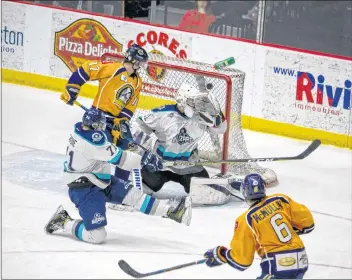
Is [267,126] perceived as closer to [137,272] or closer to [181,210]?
[181,210]

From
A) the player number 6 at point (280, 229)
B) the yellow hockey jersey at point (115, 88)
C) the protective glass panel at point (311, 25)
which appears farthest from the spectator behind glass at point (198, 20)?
the player number 6 at point (280, 229)

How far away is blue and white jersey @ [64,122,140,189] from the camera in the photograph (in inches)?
248

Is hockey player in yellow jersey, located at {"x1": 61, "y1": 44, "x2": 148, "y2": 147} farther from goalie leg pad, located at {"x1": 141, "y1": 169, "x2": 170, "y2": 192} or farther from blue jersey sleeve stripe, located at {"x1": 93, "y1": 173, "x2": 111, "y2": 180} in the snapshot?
blue jersey sleeve stripe, located at {"x1": 93, "y1": 173, "x2": 111, "y2": 180}

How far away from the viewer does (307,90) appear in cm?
883

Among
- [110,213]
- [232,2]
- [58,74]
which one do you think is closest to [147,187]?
[110,213]

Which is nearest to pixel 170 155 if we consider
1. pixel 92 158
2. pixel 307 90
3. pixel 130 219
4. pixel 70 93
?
pixel 130 219

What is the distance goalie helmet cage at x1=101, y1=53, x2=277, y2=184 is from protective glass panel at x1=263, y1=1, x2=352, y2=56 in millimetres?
1370

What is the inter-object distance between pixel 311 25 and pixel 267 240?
5.22 m

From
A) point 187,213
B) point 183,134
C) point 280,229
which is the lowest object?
point 187,213

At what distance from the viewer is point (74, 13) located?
32.3ft

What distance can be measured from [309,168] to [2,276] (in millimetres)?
3319

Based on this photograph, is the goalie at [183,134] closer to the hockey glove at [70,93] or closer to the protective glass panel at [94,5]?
the hockey glove at [70,93]

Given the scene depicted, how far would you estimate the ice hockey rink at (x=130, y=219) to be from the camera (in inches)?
239

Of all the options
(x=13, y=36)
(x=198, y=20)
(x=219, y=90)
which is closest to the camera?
(x=219, y=90)
